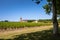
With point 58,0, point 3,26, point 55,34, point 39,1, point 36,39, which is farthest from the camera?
point 3,26

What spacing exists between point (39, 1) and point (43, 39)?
5.76m

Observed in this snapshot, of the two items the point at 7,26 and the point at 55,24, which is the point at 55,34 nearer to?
the point at 55,24

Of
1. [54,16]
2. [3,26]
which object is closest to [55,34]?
[54,16]

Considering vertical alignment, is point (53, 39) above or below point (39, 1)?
below

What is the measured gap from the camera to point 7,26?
30859 millimetres

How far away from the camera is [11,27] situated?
31.3 m

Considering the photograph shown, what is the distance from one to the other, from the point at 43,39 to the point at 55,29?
3.10 metres

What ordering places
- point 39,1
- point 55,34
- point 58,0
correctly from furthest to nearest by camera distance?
point 58,0, point 39,1, point 55,34

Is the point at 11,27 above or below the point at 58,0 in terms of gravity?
below

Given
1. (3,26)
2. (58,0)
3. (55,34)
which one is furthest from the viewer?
(3,26)

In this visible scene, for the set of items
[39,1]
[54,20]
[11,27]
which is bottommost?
[11,27]

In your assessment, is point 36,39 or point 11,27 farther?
point 11,27

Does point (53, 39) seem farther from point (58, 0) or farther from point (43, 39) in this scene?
point (58, 0)

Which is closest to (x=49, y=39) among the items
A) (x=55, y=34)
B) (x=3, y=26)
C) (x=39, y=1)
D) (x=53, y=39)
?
(x=53, y=39)
